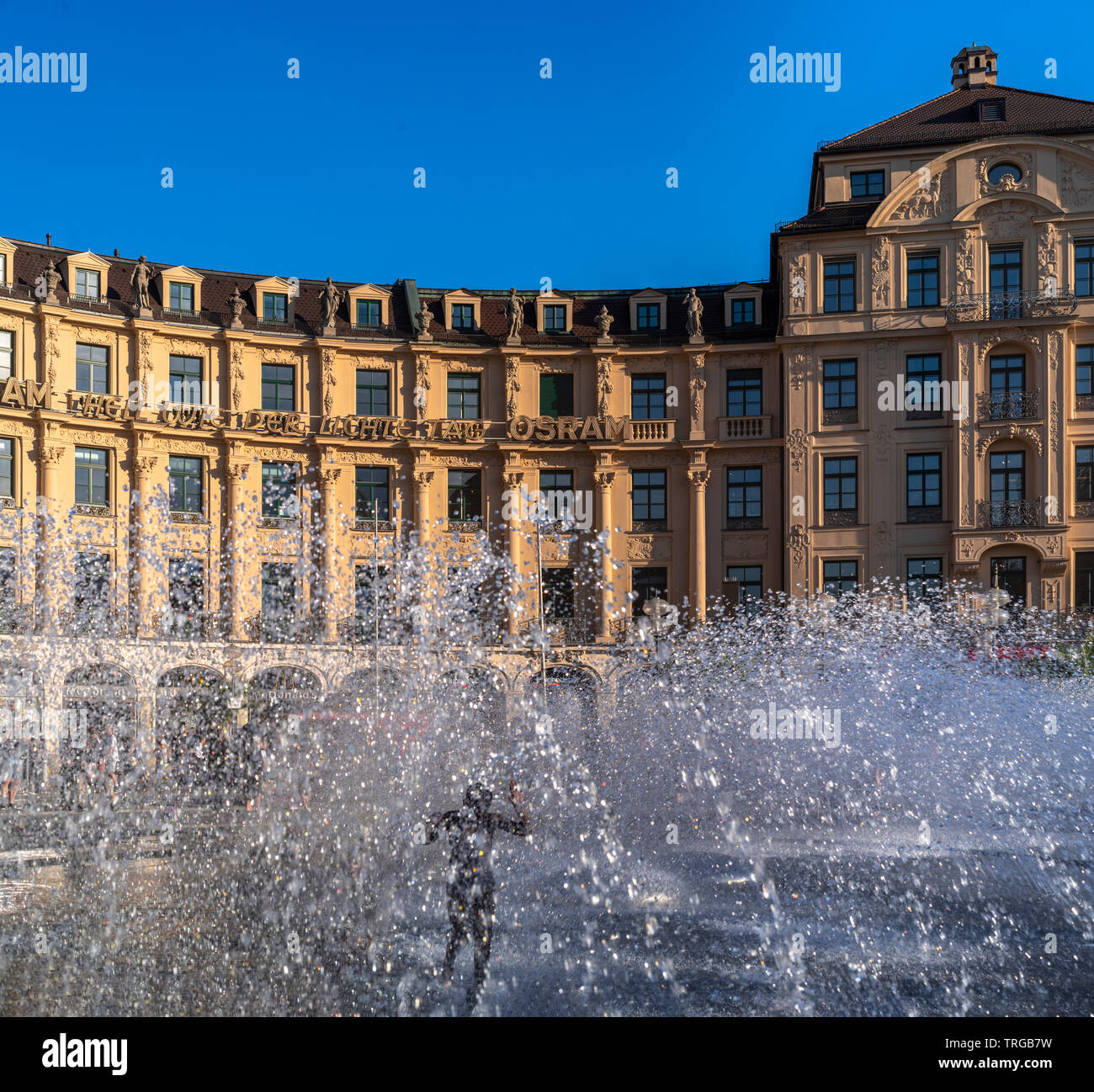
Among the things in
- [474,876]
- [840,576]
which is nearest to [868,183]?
[840,576]

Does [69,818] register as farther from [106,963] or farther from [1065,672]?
[1065,672]

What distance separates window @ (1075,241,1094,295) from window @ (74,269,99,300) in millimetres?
34070

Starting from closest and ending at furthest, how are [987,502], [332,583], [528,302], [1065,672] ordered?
[1065,672]
[987,502]
[332,583]
[528,302]

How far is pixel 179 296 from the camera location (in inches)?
1693

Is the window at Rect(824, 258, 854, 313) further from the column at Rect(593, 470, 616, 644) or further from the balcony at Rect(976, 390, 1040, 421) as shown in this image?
the column at Rect(593, 470, 616, 644)

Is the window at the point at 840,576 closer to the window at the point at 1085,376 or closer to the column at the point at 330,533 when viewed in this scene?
the window at the point at 1085,376

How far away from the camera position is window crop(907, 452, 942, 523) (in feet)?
133

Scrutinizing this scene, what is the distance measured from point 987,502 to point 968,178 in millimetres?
11307

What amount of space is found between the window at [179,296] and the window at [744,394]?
65.8 feet

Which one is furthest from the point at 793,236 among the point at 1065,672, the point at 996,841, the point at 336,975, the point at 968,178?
the point at 336,975

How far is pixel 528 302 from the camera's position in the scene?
45781 mm

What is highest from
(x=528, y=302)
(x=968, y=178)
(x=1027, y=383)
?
(x=968, y=178)

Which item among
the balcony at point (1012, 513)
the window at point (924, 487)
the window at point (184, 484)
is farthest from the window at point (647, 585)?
the window at point (184, 484)

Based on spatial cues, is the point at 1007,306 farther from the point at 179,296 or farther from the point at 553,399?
the point at 179,296
